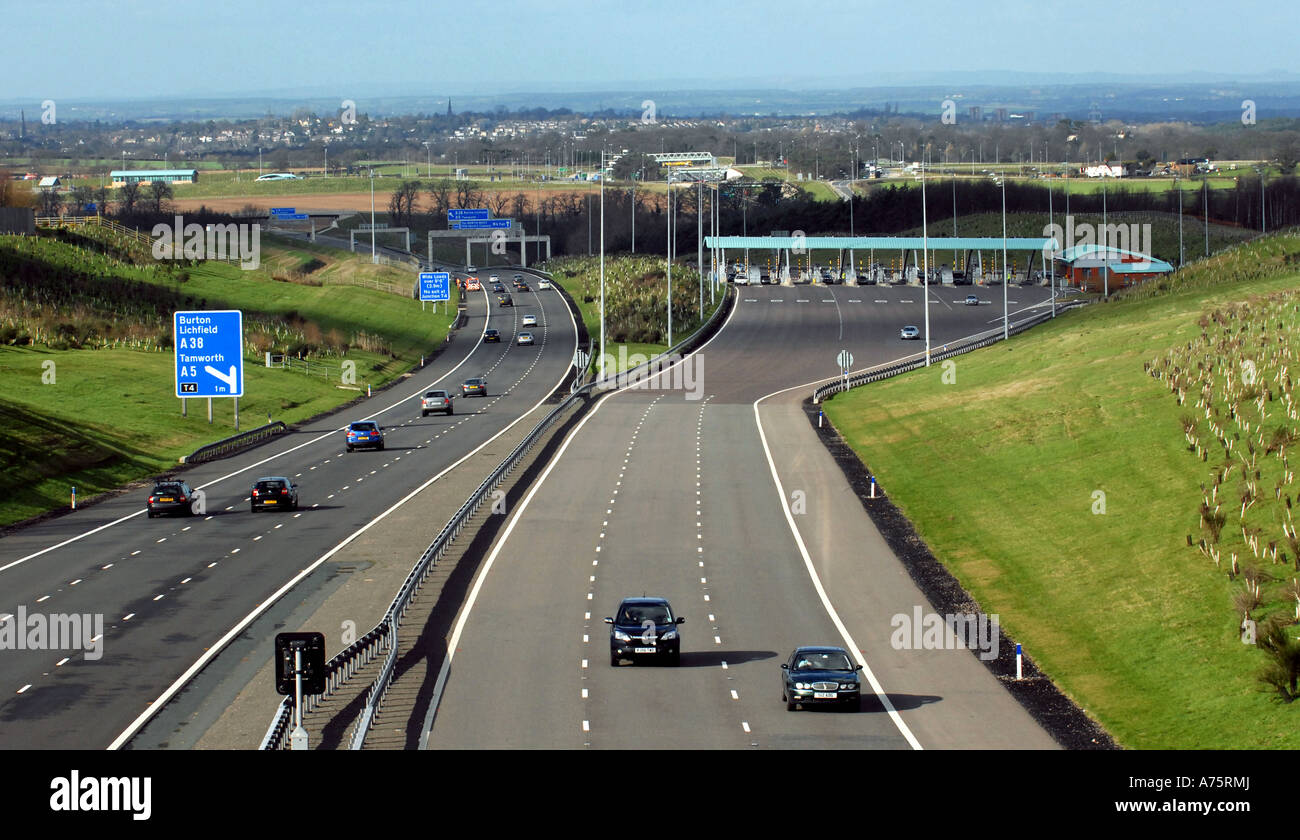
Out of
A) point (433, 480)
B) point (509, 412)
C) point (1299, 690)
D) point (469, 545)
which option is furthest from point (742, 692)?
point (509, 412)

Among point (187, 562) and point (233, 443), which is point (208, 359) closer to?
point (233, 443)

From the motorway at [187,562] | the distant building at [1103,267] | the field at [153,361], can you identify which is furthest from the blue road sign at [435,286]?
the distant building at [1103,267]

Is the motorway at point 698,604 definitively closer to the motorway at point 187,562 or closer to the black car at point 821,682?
the black car at point 821,682

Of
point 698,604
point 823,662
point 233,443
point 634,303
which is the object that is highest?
point 634,303

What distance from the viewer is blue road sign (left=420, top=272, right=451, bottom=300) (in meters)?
123

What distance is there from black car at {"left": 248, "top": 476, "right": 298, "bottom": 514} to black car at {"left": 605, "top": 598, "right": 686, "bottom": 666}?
23.0 metres

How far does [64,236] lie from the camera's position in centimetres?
13050

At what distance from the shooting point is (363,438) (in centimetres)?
6838

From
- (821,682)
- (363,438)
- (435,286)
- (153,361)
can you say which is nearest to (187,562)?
(821,682)

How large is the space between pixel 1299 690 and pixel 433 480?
116 ft

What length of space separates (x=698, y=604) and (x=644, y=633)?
22.6 ft

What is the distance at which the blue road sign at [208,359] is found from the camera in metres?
69.8

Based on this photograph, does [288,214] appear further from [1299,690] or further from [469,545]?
[1299,690]

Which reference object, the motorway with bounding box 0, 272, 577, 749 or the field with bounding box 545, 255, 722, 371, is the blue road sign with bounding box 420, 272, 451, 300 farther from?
the motorway with bounding box 0, 272, 577, 749
